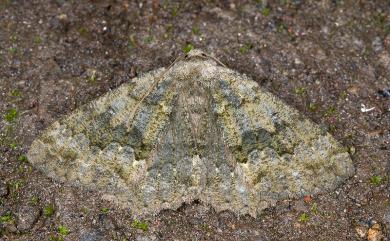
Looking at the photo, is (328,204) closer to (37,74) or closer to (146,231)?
(146,231)

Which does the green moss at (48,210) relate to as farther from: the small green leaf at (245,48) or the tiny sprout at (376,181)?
the tiny sprout at (376,181)

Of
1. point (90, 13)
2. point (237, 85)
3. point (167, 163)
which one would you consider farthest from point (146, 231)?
point (90, 13)

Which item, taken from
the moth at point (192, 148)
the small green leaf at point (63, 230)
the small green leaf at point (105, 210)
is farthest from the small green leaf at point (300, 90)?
the small green leaf at point (63, 230)

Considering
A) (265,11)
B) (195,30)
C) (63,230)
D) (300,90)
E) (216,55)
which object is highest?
(265,11)

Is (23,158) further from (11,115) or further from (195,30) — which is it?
(195,30)

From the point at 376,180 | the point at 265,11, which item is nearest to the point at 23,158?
the point at 265,11
